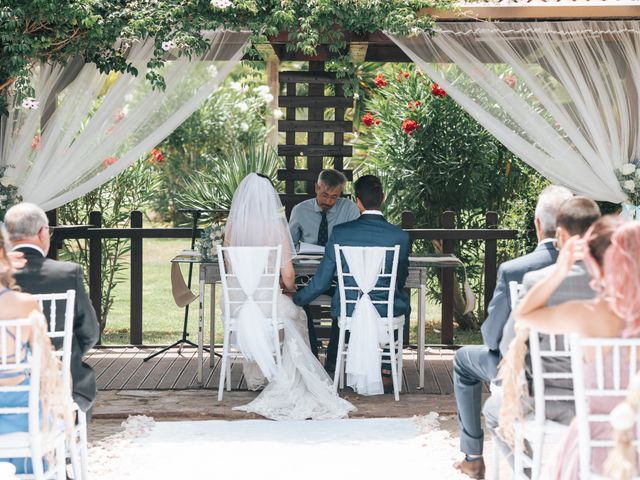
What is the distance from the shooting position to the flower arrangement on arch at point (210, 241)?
673 centimetres

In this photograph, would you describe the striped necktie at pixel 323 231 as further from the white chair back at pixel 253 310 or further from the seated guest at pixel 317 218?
the white chair back at pixel 253 310

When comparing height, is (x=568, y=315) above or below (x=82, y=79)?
below

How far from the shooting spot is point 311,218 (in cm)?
780

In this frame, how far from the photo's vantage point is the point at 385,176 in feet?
33.9

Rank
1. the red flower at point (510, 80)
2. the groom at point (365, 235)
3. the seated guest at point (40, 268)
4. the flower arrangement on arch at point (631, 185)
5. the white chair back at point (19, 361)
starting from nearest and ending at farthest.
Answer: the white chair back at point (19, 361), the seated guest at point (40, 268), the groom at point (365, 235), the flower arrangement on arch at point (631, 185), the red flower at point (510, 80)

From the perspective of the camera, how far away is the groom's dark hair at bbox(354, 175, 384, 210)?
6383mm

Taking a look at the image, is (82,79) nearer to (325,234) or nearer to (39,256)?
(325,234)

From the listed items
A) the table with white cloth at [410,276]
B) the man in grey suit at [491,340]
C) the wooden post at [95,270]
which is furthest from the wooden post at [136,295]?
the man in grey suit at [491,340]

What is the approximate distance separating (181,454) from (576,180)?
10.8 ft

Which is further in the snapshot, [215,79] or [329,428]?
[215,79]

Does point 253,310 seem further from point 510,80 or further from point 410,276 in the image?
point 510,80

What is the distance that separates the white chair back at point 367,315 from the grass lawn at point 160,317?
2.98 metres

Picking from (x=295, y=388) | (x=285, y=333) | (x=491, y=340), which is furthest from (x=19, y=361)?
(x=285, y=333)

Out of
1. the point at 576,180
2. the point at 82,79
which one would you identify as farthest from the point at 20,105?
the point at 576,180
